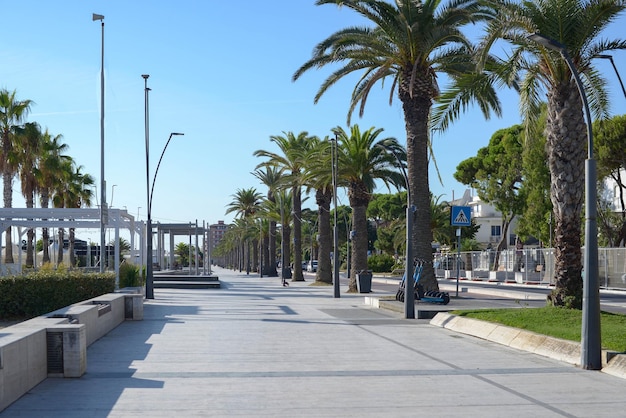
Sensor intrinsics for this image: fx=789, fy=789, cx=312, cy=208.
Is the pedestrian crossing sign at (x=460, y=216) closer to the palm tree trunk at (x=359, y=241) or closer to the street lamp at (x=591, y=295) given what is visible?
the palm tree trunk at (x=359, y=241)

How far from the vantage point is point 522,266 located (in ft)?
186

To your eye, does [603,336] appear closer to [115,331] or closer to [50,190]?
[115,331]

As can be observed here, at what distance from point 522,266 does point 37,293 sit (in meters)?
41.0

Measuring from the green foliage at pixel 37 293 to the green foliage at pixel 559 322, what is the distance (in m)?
11.7

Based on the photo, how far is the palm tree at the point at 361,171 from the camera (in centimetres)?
3825

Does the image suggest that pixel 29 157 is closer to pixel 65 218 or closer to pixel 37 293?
pixel 65 218

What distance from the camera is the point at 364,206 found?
3950cm

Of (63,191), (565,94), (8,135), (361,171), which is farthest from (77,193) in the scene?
(565,94)

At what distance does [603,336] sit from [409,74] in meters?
14.5

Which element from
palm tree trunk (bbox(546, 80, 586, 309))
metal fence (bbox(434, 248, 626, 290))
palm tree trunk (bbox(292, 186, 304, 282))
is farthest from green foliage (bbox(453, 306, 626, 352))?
palm tree trunk (bbox(292, 186, 304, 282))

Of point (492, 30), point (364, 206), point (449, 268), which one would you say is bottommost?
point (449, 268)

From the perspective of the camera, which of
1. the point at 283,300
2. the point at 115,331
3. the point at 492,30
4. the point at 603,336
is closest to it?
the point at 603,336

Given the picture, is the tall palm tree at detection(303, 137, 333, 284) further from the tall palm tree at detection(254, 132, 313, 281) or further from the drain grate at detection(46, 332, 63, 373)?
the drain grate at detection(46, 332, 63, 373)

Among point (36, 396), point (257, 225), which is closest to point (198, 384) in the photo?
point (36, 396)
